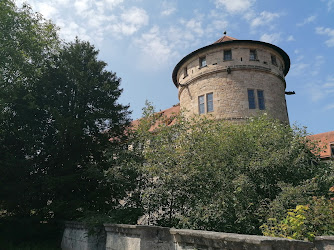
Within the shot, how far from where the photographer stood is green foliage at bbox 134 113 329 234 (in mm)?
6281

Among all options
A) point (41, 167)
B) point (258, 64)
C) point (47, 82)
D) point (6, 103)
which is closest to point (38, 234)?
point (41, 167)

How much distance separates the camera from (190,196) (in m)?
7.21

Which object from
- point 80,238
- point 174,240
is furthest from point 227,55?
point 174,240

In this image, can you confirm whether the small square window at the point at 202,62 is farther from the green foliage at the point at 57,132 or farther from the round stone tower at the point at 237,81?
the green foliage at the point at 57,132

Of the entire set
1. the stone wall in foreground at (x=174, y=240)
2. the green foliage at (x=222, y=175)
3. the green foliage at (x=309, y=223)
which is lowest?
the stone wall in foreground at (x=174, y=240)

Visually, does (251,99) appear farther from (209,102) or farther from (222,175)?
(222,175)

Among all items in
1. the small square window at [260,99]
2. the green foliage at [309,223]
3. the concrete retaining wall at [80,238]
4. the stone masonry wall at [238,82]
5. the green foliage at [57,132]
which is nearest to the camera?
the green foliage at [309,223]

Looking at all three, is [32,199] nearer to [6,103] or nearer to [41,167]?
[41,167]

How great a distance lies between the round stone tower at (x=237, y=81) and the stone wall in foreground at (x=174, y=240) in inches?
458

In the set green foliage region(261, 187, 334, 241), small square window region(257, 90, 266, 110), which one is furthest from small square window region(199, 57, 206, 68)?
green foliage region(261, 187, 334, 241)

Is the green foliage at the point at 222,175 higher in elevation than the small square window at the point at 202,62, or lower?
lower

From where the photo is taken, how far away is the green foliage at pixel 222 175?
6.28m

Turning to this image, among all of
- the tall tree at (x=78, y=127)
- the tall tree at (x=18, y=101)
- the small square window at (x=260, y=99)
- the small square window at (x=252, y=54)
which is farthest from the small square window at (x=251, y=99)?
the tall tree at (x=18, y=101)

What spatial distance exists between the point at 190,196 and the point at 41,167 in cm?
753
